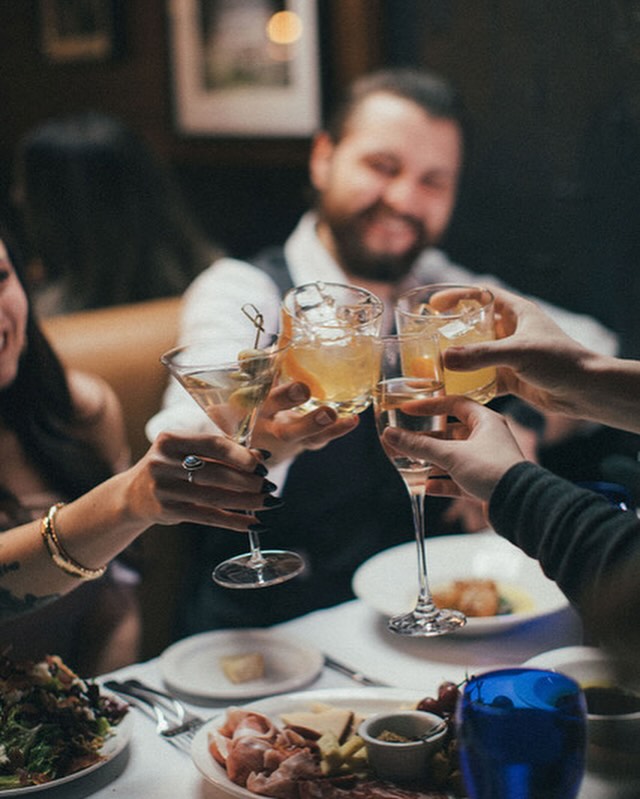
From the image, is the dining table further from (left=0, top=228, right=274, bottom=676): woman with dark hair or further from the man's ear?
the man's ear

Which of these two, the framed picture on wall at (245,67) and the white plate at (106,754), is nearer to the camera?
the white plate at (106,754)

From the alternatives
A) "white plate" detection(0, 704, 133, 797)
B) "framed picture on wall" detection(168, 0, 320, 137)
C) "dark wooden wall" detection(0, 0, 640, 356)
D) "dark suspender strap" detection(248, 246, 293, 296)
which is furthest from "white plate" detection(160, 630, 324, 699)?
"framed picture on wall" detection(168, 0, 320, 137)

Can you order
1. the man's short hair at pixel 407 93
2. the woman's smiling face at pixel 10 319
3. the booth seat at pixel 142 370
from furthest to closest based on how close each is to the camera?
the man's short hair at pixel 407 93 → the booth seat at pixel 142 370 → the woman's smiling face at pixel 10 319

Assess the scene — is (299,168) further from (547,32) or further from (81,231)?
(547,32)

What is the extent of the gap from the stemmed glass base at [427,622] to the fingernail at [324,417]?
0.25 m

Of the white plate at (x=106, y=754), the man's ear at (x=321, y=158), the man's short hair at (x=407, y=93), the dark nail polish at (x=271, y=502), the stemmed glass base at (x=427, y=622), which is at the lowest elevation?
the white plate at (x=106, y=754)

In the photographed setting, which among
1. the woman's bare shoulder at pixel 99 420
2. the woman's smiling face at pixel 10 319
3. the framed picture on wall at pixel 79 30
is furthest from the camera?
the framed picture on wall at pixel 79 30

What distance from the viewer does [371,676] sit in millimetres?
1437

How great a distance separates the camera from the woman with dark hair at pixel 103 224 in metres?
3.10

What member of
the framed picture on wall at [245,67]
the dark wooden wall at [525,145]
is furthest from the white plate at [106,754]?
the framed picture on wall at [245,67]

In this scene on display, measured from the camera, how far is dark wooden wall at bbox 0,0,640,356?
2480mm

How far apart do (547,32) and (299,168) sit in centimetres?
88

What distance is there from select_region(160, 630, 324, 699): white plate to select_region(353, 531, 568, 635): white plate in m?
0.16

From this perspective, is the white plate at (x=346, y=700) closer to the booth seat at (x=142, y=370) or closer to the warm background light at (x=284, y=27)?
the booth seat at (x=142, y=370)
